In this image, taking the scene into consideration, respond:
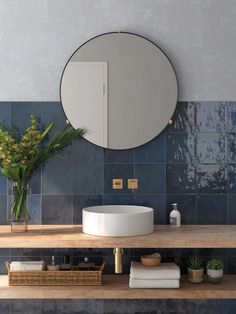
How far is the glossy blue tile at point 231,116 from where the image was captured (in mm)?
2992

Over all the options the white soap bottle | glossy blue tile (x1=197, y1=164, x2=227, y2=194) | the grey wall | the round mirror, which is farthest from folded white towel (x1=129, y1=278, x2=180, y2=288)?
the grey wall

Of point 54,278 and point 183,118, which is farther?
point 183,118

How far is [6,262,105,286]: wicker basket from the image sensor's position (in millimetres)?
2676

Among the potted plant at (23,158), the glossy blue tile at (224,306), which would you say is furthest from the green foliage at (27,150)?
the glossy blue tile at (224,306)

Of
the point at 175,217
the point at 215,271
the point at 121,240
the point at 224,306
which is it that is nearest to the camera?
the point at 121,240

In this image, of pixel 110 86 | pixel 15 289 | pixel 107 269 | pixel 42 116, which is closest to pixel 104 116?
pixel 110 86

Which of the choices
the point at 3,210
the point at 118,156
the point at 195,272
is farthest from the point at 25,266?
the point at 195,272

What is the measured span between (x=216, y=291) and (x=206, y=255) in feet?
1.34

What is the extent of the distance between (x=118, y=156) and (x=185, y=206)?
1.77 ft

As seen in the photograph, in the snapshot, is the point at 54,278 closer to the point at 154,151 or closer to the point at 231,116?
the point at 154,151

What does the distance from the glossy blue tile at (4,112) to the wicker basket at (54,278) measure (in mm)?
947

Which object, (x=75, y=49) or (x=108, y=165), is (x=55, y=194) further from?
(x=75, y=49)

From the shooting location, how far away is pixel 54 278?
2.68 m

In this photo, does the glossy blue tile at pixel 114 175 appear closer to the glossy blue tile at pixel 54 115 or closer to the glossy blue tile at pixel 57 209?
the glossy blue tile at pixel 57 209
